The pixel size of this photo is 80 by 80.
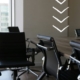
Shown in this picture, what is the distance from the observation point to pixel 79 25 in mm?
5348

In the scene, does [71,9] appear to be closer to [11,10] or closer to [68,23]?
[68,23]

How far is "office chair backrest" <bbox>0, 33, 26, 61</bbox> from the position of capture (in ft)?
10.2

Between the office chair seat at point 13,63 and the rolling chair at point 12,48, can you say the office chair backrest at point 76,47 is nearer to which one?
the office chair seat at point 13,63

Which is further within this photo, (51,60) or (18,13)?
(18,13)

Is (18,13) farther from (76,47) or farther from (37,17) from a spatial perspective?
(76,47)

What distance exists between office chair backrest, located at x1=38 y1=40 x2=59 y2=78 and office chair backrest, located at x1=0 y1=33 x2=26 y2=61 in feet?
2.09

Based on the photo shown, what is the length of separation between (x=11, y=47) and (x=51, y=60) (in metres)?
0.89

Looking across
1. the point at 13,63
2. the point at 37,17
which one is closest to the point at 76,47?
the point at 13,63

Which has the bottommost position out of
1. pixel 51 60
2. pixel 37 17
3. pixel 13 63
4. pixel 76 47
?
pixel 13 63

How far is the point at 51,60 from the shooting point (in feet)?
8.01

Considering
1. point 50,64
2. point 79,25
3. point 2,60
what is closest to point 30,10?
point 79,25

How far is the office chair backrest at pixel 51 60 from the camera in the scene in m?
2.23

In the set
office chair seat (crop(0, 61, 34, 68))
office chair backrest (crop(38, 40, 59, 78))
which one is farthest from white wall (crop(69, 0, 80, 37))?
office chair backrest (crop(38, 40, 59, 78))

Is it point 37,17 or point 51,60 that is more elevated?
point 37,17
